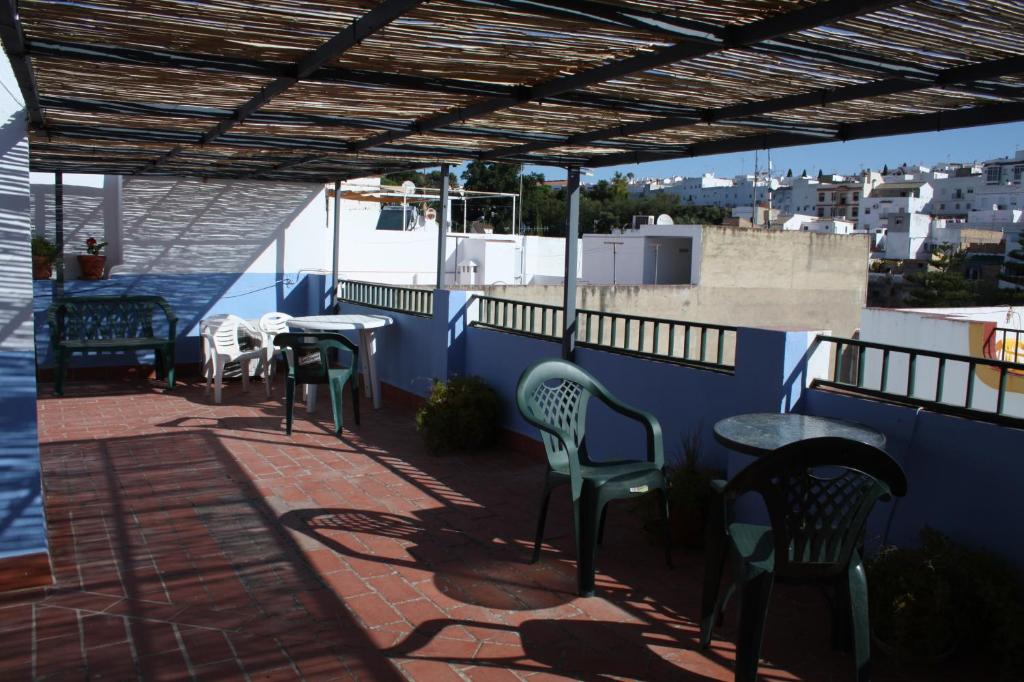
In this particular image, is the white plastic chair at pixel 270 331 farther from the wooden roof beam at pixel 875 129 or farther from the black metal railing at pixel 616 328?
the wooden roof beam at pixel 875 129

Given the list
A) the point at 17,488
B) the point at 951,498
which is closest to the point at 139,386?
the point at 17,488

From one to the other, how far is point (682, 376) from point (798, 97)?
1962 mm

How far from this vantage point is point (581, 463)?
4664mm

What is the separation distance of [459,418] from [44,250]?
19.1 ft

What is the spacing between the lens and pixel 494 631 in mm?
3762

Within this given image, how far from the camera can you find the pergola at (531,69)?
291 centimetres

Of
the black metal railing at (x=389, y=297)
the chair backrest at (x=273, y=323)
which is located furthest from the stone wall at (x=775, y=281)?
the chair backrest at (x=273, y=323)

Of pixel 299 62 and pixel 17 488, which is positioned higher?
pixel 299 62

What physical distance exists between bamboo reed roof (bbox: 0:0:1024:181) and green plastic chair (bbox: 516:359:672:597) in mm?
1540

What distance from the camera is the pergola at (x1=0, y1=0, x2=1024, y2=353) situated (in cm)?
291

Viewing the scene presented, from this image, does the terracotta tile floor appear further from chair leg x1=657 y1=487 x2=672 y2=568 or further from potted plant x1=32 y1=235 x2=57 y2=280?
potted plant x1=32 y1=235 x2=57 y2=280

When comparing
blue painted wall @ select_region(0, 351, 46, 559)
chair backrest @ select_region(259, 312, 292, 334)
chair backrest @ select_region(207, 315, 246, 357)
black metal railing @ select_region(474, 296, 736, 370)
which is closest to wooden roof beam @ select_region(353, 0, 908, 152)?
black metal railing @ select_region(474, 296, 736, 370)

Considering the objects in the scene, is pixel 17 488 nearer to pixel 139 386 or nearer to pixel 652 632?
pixel 652 632

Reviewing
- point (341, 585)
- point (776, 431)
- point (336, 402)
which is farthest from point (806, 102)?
point (336, 402)
